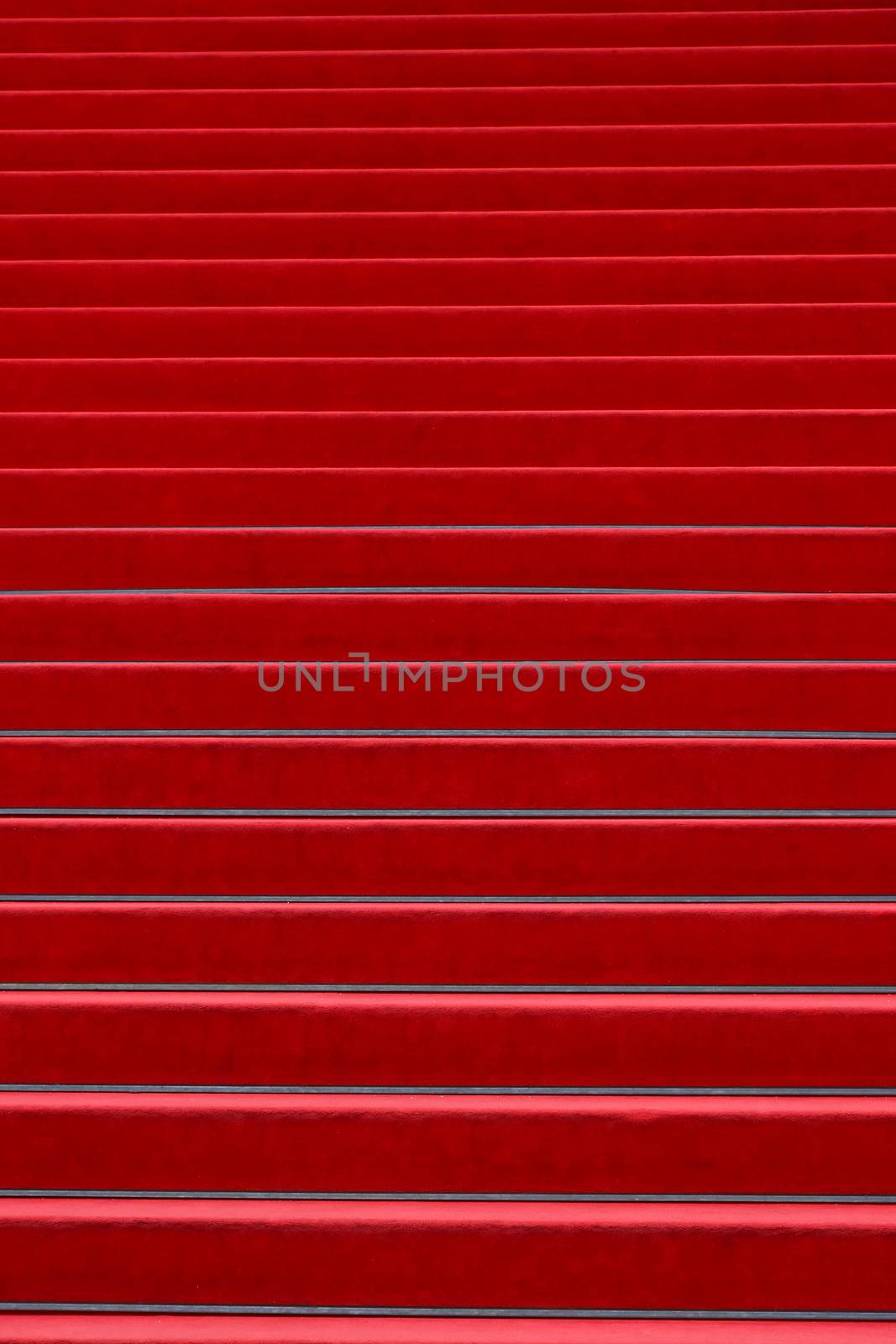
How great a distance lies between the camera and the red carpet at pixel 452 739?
1.40 m

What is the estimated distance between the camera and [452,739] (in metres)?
1.66

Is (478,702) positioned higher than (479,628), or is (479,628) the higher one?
(479,628)

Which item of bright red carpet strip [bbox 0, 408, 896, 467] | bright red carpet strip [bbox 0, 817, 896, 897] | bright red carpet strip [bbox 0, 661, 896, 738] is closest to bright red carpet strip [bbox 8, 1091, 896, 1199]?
bright red carpet strip [bbox 0, 817, 896, 897]

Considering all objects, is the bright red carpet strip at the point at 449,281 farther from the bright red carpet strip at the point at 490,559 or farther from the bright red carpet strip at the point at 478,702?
the bright red carpet strip at the point at 478,702

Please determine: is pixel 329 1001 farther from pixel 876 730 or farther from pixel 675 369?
pixel 675 369

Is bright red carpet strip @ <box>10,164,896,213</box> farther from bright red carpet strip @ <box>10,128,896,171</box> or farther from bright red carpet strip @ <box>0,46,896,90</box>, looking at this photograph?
bright red carpet strip @ <box>0,46,896,90</box>

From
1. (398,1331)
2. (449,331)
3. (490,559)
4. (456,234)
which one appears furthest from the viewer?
(456,234)

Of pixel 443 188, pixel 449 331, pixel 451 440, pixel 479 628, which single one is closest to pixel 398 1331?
pixel 479 628

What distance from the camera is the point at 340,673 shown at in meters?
1.72

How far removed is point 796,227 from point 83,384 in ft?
4.51

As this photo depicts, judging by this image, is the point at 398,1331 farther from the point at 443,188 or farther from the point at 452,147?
the point at 452,147

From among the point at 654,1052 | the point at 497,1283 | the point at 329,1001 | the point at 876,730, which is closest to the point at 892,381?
the point at 876,730

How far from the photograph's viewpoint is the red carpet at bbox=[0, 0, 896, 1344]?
1.40m

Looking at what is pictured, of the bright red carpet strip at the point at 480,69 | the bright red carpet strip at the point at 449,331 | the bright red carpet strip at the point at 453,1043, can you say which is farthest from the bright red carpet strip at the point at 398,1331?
the bright red carpet strip at the point at 480,69
